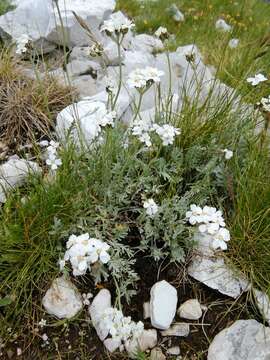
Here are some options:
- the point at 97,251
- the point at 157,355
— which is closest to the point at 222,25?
the point at 157,355

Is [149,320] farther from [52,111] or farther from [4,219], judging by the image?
[52,111]

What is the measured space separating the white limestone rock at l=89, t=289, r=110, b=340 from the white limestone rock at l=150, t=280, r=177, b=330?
0.84 feet

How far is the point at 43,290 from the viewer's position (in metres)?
2.81

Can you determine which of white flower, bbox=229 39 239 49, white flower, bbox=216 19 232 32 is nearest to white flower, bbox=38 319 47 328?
white flower, bbox=229 39 239 49

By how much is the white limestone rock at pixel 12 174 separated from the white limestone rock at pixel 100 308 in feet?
2.90

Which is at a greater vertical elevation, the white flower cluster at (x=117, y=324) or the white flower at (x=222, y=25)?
the white flower cluster at (x=117, y=324)

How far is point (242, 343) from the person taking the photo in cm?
266

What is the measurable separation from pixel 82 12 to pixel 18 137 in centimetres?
184

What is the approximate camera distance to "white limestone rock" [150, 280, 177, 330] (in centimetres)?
271

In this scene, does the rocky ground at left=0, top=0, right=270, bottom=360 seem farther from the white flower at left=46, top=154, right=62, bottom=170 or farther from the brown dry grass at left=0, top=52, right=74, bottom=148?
the brown dry grass at left=0, top=52, right=74, bottom=148

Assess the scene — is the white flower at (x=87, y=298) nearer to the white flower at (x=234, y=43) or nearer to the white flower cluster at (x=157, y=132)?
the white flower cluster at (x=157, y=132)

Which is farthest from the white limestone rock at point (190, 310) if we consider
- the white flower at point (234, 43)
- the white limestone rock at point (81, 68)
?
the white flower at point (234, 43)

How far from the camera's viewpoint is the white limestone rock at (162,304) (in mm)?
2711

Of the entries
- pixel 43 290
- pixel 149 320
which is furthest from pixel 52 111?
pixel 149 320
